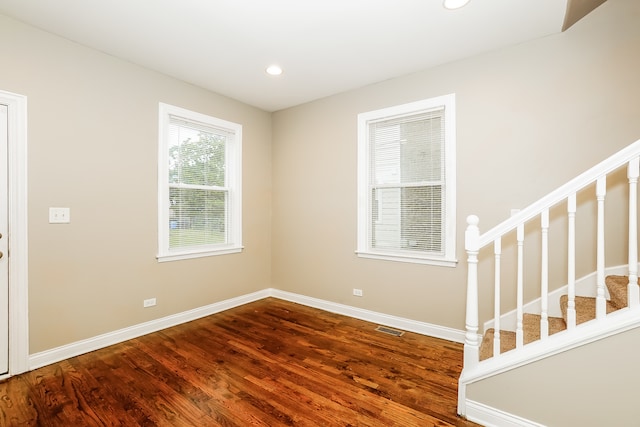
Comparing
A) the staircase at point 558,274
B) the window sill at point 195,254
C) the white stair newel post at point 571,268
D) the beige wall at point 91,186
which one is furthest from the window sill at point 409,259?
the beige wall at point 91,186

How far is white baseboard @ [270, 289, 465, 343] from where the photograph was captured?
9.66ft

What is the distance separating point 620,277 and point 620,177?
748 mm

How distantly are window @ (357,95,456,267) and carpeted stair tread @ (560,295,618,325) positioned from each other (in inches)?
37.0

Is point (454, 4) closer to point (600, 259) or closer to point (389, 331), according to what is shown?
point (600, 259)

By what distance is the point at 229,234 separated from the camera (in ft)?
13.0

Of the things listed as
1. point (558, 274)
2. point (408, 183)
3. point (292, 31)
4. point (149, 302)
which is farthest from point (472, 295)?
point (149, 302)

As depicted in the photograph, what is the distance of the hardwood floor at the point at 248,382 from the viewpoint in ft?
5.96

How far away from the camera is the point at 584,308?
2045 millimetres

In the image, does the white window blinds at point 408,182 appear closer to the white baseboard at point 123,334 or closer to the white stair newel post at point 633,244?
the white stair newel post at point 633,244

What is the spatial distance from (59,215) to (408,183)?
324cm

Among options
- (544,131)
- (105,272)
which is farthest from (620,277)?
(105,272)

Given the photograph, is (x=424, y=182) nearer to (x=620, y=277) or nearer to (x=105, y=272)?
(x=620, y=277)

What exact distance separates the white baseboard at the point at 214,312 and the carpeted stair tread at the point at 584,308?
948 millimetres

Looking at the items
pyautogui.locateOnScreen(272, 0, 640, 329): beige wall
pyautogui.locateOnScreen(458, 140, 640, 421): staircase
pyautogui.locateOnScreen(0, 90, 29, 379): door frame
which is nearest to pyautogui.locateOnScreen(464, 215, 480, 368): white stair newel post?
pyautogui.locateOnScreen(458, 140, 640, 421): staircase
